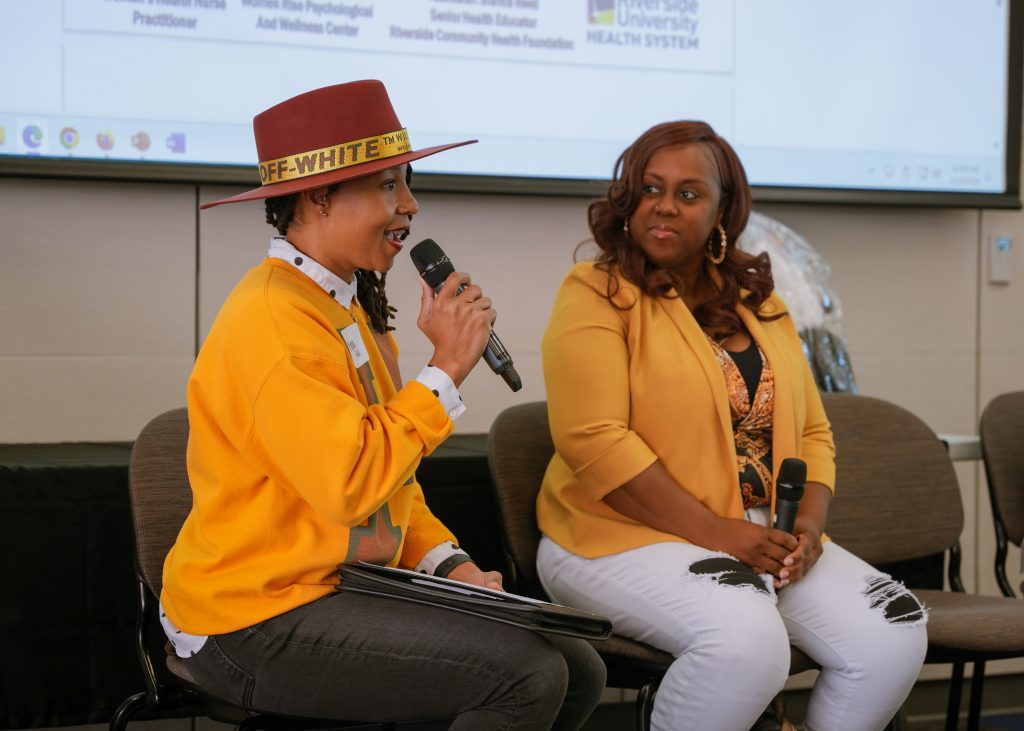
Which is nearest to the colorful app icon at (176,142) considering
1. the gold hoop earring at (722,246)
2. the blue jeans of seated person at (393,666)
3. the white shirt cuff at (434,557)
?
the gold hoop earring at (722,246)

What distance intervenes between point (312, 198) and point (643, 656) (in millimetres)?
909

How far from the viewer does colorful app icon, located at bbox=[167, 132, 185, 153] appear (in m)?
2.59

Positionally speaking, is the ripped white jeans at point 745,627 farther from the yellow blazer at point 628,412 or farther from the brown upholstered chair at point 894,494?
the brown upholstered chair at point 894,494

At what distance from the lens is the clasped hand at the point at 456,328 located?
150 cm

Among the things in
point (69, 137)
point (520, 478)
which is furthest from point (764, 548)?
point (69, 137)

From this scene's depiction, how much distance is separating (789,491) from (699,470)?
183 mm

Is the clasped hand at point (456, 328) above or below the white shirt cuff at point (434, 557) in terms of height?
above

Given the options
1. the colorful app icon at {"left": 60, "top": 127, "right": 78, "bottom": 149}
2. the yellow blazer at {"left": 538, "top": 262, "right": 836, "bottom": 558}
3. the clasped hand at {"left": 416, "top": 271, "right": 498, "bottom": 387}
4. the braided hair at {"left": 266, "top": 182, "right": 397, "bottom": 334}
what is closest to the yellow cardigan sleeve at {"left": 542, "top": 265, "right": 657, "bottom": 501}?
the yellow blazer at {"left": 538, "top": 262, "right": 836, "bottom": 558}

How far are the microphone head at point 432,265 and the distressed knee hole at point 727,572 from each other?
0.67 metres

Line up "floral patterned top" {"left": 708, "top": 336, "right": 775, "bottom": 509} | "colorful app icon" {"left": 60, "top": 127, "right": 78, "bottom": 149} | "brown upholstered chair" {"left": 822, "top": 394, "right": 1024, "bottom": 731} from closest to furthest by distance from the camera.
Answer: "floral patterned top" {"left": 708, "top": 336, "right": 775, "bottom": 509} → "brown upholstered chair" {"left": 822, "top": 394, "right": 1024, "bottom": 731} → "colorful app icon" {"left": 60, "top": 127, "right": 78, "bottom": 149}

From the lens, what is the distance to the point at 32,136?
2.49 m

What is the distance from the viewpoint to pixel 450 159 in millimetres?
2828

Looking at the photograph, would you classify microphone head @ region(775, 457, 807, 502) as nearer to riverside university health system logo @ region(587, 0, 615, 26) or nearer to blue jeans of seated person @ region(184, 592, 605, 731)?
blue jeans of seated person @ region(184, 592, 605, 731)

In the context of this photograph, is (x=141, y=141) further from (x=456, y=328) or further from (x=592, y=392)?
(x=456, y=328)
